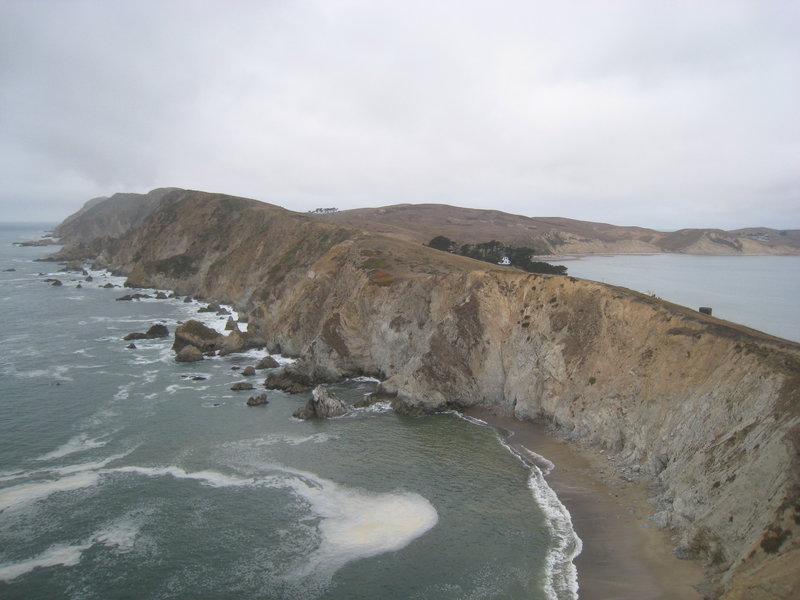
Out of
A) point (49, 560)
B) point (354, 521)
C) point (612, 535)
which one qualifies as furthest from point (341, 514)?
point (612, 535)

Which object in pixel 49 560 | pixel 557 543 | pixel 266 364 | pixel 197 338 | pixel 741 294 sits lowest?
pixel 49 560

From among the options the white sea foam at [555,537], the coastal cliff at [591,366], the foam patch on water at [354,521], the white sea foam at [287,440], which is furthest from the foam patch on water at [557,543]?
the white sea foam at [287,440]

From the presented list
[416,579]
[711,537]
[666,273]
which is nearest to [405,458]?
[416,579]

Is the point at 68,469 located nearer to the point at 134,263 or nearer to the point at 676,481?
the point at 676,481

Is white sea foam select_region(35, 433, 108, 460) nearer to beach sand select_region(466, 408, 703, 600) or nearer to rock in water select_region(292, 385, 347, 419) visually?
rock in water select_region(292, 385, 347, 419)

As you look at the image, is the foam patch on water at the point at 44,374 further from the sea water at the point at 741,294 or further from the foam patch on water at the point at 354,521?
the sea water at the point at 741,294

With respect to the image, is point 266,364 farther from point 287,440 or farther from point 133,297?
point 133,297
